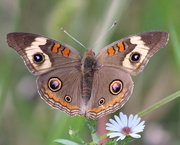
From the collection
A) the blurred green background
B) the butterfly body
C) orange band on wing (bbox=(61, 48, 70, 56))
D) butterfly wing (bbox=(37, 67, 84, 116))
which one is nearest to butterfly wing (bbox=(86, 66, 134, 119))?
the butterfly body

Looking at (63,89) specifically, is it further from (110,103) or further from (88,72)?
(110,103)

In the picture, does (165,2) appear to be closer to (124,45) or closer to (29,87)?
(124,45)

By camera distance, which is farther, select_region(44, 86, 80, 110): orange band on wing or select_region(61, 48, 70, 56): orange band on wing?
select_region(61, 48, 70, 56): orange band on wing

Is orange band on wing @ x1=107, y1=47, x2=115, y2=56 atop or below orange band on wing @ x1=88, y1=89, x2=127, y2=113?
atop

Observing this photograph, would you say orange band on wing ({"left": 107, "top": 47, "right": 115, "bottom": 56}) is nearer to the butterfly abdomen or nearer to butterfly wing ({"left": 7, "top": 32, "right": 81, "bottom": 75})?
the butterfly abdomen

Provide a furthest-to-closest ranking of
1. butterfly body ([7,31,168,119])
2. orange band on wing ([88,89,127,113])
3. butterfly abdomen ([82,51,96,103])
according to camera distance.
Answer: butterfly abdomen ([82,51,96,103]), butterfly body ([7,31,168,119]), orange band on wing ([88,89,127,113])

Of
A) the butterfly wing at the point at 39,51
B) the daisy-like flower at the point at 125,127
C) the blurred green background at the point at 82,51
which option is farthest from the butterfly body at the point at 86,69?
the blurred green background at the point at 82,51

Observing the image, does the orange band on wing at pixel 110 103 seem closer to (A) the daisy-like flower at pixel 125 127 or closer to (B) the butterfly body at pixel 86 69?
(B) the butterfly body at pixel 86 69
